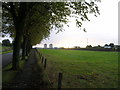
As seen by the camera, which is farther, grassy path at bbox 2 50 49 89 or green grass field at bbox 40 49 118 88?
green grass field at bbox 40 49 118 88

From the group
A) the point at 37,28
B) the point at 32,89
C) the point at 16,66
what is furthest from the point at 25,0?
the point at 37,28

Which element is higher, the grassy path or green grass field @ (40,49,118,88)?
the grassy path

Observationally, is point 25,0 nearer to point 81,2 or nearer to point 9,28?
point 81,2

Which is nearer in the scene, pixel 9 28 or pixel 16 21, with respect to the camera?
pixel 16 21

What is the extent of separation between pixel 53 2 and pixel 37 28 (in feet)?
38.5

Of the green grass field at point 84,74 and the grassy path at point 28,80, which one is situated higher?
the grassy path at point 28,80

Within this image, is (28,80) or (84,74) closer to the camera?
(28,80)

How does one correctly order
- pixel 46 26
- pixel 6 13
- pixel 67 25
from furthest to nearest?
pixel 46 26 → pixel 67 25 → pixel 6 13

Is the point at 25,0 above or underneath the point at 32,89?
above

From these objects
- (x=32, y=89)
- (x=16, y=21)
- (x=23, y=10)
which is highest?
(x=23, y=10)

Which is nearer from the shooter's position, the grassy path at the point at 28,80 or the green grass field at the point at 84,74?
the grassy path at the point at 28,80

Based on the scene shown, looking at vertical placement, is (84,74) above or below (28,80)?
below

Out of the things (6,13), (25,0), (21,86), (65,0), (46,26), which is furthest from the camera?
(46,26)

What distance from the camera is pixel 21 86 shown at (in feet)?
26.8
